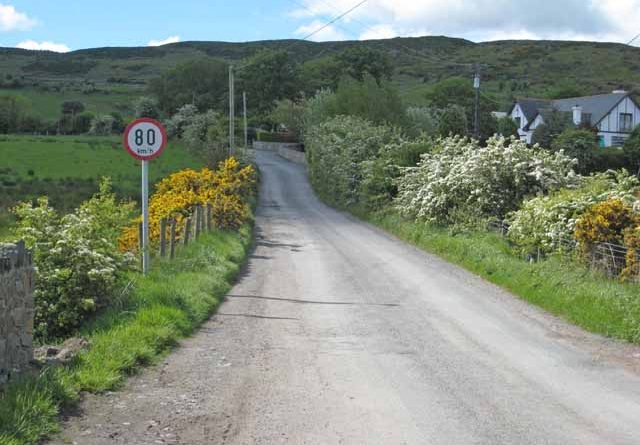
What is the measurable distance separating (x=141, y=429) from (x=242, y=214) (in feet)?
69.7

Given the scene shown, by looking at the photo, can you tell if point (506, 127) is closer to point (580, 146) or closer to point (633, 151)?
point (633, 151)

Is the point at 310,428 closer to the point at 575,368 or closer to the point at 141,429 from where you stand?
the point at 141,429

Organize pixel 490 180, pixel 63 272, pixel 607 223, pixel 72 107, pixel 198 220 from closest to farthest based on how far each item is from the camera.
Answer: pixel 63 272
pixel 607 223
pixel 198 220
pixel 490 180
pixel 72 107

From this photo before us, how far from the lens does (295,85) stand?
118938mm

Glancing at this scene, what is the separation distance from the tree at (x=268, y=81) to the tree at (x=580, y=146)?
5867cm

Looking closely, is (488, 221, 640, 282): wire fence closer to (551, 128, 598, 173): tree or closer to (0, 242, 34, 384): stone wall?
(0, 242, 34, 384): stone wall

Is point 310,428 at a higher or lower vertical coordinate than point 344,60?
lower

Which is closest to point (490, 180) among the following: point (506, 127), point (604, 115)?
point (506, 127)

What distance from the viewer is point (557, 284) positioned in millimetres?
14641

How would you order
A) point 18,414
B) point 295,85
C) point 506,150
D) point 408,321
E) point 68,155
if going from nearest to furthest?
point 18,414 → point 408,321 → point 506,150 → point 68,155 → point 295,85

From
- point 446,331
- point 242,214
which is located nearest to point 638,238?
point 446,331

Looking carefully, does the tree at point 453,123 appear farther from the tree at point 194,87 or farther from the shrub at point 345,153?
the tree at point 194,87

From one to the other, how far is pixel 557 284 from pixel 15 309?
389 inches

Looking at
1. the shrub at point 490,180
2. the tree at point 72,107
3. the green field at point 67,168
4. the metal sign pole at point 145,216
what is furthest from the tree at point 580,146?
the tree at point 72,107
